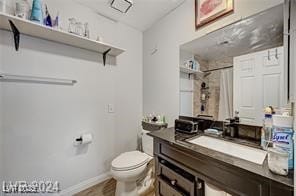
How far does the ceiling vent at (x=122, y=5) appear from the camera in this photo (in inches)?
66.9

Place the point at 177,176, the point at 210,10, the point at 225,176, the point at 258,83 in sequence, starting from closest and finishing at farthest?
the point at 225,176
the point at 177,176
the point at 258,83
the point at 210,10

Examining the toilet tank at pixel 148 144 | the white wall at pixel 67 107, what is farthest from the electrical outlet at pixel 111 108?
the toilet tank at pixel 148 144

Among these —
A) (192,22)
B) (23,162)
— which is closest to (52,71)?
(23,162)

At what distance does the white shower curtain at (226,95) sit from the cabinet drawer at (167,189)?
2.38ft

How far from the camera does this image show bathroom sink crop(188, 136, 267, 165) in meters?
0.85

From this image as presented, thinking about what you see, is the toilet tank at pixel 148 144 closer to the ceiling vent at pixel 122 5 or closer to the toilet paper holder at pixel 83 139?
the toilet paper holder at pixel 83 139

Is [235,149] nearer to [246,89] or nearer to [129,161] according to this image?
[246,89]

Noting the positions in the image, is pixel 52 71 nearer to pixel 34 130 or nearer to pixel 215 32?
pixel 34 130

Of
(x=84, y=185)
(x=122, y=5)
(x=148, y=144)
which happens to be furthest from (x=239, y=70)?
(x=84, y=185)

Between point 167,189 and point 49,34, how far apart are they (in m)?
1.74

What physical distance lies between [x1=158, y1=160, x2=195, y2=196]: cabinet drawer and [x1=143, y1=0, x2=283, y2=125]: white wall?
29.9 inches

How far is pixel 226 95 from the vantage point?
1363mm

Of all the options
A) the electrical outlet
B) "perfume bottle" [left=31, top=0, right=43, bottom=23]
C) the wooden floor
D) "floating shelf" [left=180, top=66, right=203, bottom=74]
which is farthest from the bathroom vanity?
"perfume bottle" [left=31, top=0, right=43, bottom=23]

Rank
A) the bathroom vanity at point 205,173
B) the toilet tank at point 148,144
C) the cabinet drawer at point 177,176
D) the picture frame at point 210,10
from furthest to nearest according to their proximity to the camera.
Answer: the toilet tank at point 148,144, the picture frame at point 210,10, the cabinet drawer at point 177,176, the bathroom vanity at point 205,173
